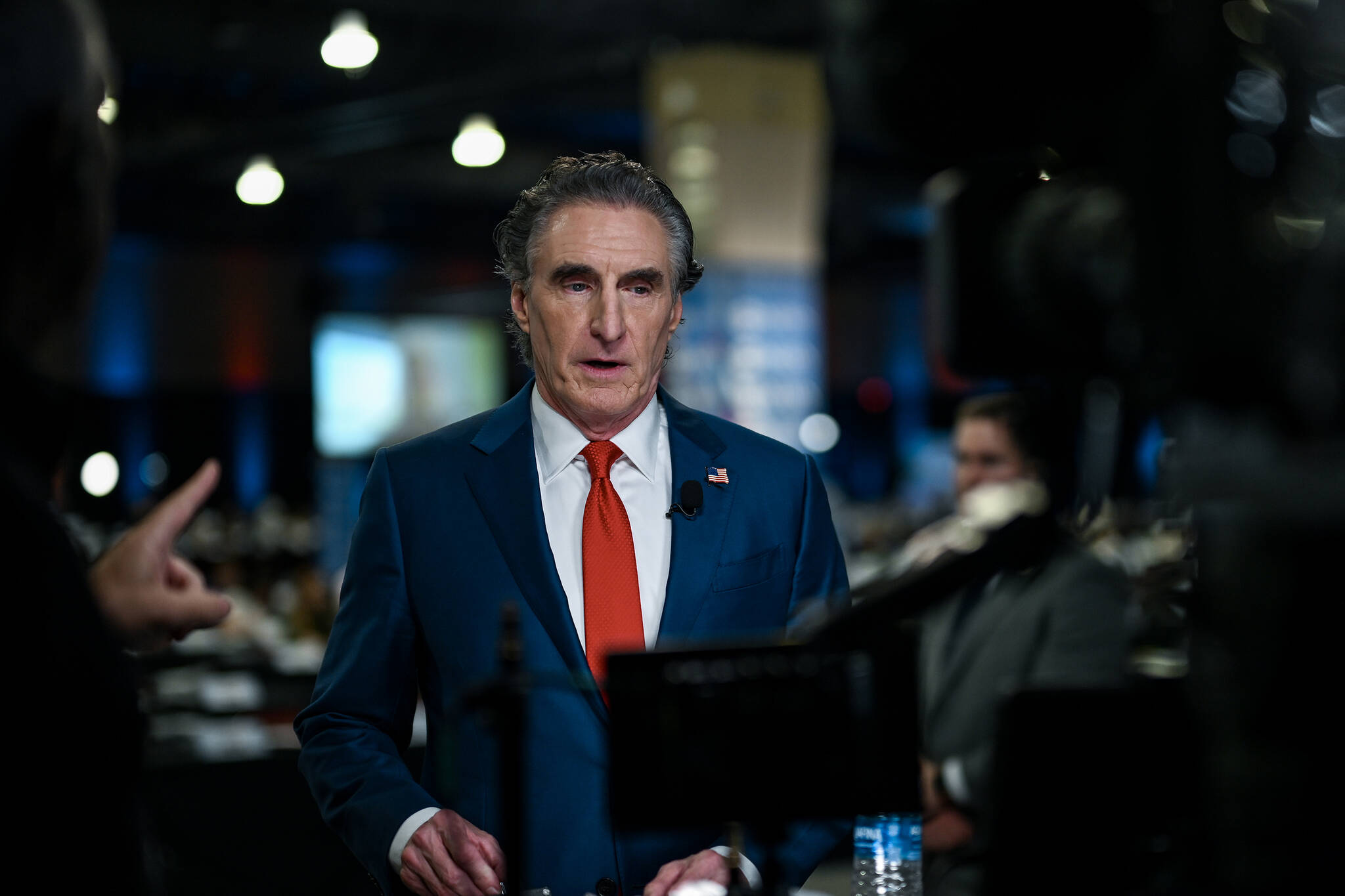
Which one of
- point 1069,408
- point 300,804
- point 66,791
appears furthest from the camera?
point 300,804

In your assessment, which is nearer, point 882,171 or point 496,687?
point 496,687

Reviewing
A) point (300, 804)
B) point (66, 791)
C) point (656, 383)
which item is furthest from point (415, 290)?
point (66, 791)

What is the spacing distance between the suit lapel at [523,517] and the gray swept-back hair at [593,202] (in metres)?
0.14

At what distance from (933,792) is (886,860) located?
19.3 inches

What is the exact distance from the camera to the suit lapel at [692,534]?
5.35ft

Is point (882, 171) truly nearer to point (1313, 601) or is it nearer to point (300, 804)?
point (300, 804)

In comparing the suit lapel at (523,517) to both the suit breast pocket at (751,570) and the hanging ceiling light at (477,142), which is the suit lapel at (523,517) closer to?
the suit breast pocket at (751,570)

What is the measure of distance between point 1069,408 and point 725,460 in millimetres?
631

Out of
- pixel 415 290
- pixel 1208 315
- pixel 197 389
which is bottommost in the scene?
pixel 1208 315

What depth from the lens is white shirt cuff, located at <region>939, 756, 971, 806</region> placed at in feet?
6.81

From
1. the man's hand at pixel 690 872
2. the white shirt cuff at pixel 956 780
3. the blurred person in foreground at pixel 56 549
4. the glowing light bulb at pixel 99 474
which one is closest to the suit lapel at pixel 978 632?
the white shirt cuff at pixel 956 780

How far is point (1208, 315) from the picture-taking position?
1.02 m

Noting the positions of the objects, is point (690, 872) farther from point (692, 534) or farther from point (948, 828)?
point (948, 828)

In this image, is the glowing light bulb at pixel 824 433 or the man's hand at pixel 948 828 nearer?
the man's hand at pixel 948 828
